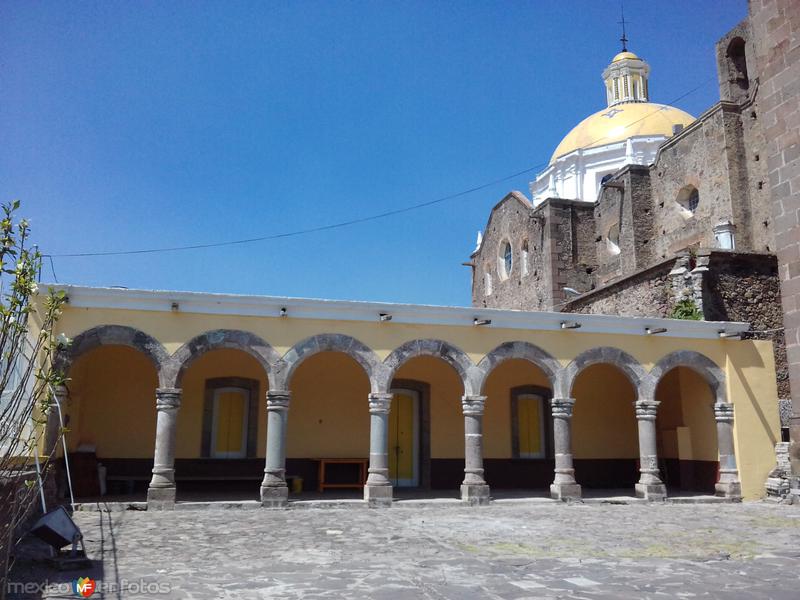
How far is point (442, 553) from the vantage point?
24.5 ft

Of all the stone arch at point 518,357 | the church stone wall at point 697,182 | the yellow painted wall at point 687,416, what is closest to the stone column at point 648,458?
the yellow painted wall at point 687,416

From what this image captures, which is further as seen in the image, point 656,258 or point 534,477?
point 656,258

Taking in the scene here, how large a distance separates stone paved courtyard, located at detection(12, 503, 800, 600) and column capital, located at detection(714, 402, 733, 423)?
266 cm

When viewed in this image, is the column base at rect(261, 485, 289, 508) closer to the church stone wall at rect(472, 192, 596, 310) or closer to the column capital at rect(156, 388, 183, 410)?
the column capital at rect(156, 388, 183, 410)

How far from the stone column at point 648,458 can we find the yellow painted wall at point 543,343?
88cm

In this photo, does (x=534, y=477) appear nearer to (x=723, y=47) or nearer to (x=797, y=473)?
(x=797, y=473)

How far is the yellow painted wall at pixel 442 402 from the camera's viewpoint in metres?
14.5

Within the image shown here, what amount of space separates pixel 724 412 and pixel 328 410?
26.1 ft

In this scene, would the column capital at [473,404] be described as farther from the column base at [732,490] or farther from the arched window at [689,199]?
the arched window at [689,199]

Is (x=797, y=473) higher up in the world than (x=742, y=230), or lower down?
lower down

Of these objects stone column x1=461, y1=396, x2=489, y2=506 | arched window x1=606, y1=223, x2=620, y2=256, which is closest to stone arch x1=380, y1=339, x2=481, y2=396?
stone column x1=461, y1=396, x2=489, y2=506

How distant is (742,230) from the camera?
20.0m

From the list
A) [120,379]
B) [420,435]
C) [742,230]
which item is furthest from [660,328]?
[120,379]

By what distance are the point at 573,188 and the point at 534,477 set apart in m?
21.5
